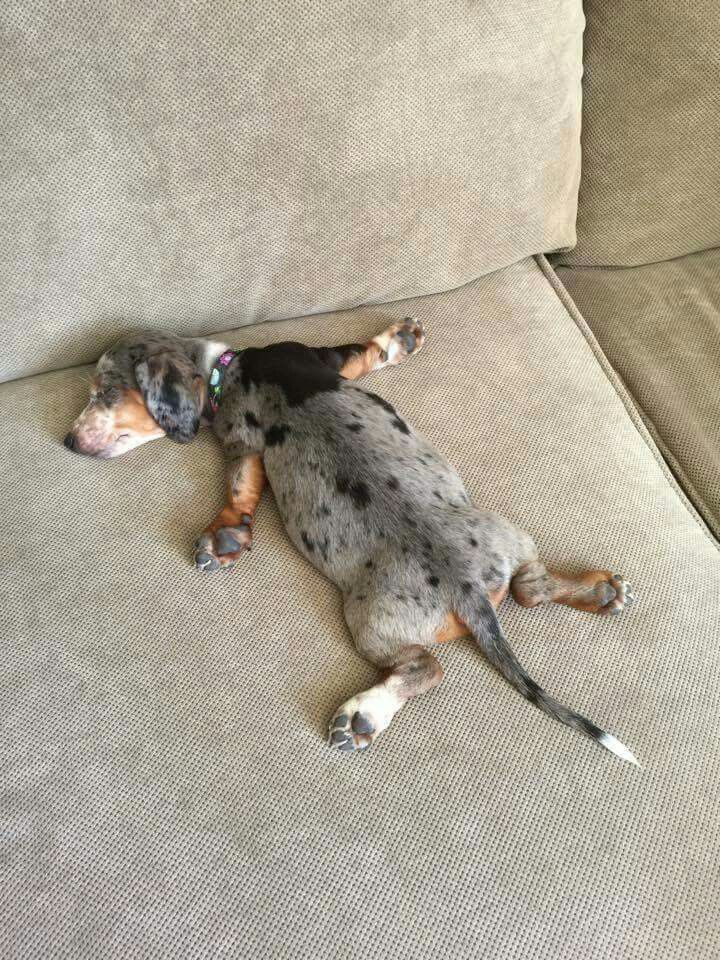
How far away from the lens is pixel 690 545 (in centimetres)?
180

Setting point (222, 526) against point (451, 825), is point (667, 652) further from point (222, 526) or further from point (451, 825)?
point (222, 526)

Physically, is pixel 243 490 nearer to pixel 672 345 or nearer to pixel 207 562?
pixel 207 562

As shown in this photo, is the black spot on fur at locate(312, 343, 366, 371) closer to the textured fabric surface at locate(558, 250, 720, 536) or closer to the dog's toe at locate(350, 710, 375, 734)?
the textured fabric surface at locate(558, 250, 720, 536)

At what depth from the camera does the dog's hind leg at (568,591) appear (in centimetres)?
165

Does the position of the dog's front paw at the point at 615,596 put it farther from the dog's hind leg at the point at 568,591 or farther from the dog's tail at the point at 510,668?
the dog's tail at the point at 510,668

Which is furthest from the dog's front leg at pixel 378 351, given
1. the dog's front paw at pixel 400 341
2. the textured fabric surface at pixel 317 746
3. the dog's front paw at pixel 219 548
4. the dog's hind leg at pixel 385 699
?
the dog's hind leg at pixel 385 699

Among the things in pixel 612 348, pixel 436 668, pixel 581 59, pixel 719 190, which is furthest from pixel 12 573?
pixel 719 190

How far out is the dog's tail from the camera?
1.49 meters

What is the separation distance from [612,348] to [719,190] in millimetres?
590

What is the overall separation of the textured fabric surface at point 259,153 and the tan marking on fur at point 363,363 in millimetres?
193

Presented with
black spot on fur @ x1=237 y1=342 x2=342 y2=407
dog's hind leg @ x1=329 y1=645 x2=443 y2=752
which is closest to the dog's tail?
dog's hind leg @ x1=329 y1=645 x2=443 y2=752

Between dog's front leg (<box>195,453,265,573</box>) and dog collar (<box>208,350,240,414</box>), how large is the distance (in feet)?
0.63

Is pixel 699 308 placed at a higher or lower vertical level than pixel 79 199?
lower

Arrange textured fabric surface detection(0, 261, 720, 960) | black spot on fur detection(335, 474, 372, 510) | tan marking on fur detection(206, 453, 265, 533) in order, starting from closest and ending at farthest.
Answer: textured fabric surface detection(0, 261, 720, 960) → black spot on fur detection(335, 474, 372, 510) → tan marking on fur detection(206, 453, 265, 533)
